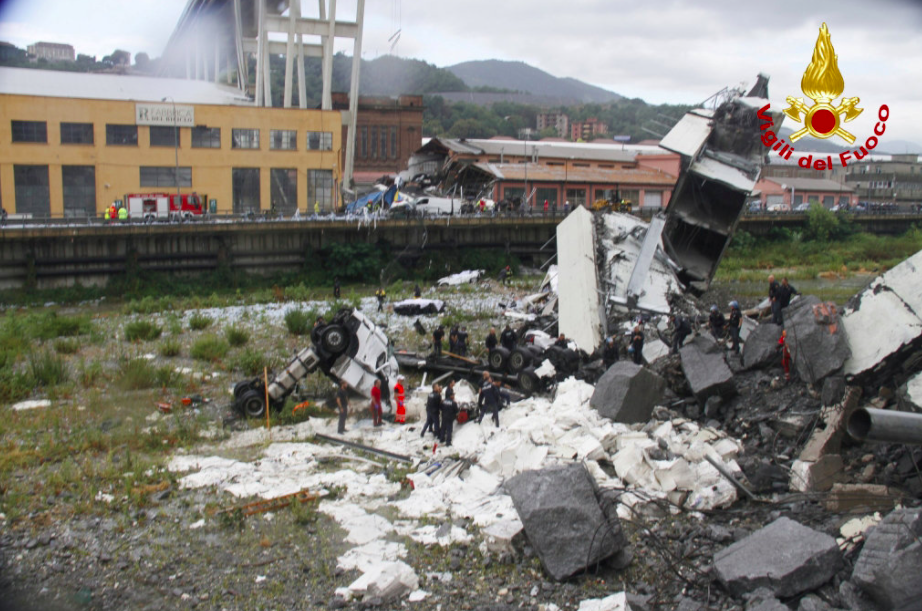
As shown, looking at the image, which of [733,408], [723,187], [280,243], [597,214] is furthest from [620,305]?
[280,243]

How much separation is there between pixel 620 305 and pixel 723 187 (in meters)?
7.86

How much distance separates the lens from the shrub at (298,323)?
18.2m

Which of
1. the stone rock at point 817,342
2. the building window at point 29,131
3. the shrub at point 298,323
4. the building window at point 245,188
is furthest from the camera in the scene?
the building window at point 245,188

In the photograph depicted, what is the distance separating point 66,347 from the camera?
16.5 m

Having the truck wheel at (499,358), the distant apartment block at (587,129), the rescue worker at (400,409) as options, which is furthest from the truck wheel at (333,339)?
the distant apartment block at (587,129)

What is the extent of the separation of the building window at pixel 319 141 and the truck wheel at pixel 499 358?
2580 centimetres

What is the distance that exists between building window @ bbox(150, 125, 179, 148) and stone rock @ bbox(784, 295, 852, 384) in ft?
99.6

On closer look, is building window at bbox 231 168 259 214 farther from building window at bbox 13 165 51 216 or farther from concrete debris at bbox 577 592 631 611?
concrete debris at bbox 577 592 631 611

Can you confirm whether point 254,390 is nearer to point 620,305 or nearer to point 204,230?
point 620,305

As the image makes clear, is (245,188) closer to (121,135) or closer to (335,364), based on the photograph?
(121,135)

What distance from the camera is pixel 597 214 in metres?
19.0

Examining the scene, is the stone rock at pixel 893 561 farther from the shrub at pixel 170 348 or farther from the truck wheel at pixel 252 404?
the shrub at pixel 170 348

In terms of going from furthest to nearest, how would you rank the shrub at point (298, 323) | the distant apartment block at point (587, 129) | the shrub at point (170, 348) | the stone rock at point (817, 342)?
1. the distant apartment block at point (587, 129)
2. the shrub at point (298, 323)
3. the shrub at point (170, 348)
4. the stone rock at point (817, 342)

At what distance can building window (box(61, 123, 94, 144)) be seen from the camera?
32.3m
